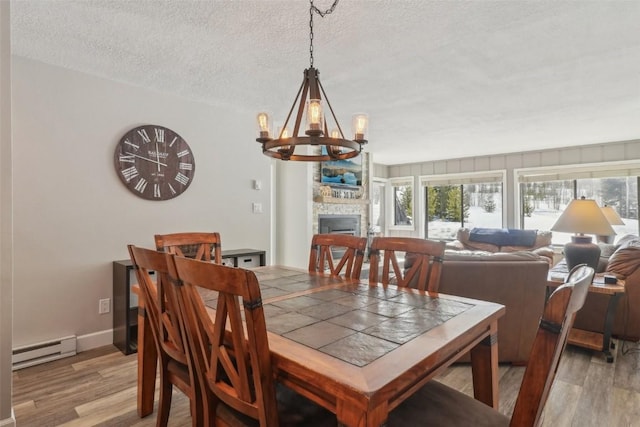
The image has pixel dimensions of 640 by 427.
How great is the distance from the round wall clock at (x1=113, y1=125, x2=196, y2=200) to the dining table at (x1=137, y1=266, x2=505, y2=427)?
1.74m

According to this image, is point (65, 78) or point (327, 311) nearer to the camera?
point (327, 311)

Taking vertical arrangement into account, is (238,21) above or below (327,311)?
above

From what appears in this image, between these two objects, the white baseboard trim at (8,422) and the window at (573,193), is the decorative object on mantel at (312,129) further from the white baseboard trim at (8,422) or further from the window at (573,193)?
A: the window at (573,193)

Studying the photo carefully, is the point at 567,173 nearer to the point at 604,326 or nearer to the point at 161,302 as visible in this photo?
the point at 604,326

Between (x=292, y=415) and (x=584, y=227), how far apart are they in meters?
2.99

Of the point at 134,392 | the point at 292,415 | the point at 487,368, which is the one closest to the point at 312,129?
the point at 292,415

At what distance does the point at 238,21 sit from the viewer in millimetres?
2174

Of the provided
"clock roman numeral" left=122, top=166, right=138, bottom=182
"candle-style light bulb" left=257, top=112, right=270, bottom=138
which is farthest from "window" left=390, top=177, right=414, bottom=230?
"candle-style light bulb" left=257, top=112, right=270, bottom=138

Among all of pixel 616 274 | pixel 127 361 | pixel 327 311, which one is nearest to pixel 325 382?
pixel 327 311

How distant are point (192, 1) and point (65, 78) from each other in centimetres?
162

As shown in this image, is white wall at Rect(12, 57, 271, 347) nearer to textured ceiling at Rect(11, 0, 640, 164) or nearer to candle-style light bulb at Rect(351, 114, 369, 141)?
textured ceiling at Rect(11, 0, 640, 164)

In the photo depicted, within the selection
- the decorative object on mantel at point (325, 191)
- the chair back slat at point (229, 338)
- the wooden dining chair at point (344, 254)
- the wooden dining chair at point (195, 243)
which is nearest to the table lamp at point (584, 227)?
the wooden dining chair at point (344, 254)

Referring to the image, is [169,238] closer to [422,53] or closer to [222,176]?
[222,176]

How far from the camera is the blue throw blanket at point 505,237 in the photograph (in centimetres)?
589
